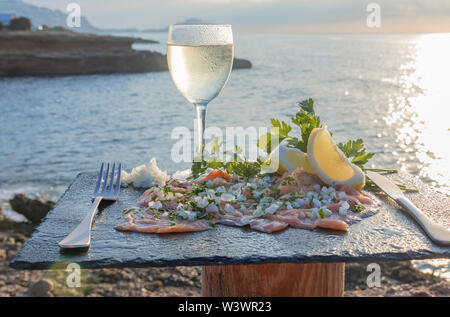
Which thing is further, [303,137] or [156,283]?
[156,283]

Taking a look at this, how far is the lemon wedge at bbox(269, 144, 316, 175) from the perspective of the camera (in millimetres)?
1790

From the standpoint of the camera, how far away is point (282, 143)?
189 cm

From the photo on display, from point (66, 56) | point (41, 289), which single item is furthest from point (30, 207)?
point (66, 56)

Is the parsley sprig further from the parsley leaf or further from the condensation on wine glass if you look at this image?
the condensation on wine glass

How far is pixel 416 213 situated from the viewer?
1.51 meters

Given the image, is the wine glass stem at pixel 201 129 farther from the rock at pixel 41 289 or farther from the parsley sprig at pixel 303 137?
the rock at pixel 41 289

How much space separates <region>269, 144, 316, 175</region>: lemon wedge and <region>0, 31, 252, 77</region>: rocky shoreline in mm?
33010

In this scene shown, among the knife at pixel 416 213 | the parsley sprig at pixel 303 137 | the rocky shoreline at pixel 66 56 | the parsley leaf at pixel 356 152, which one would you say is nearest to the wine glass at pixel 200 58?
the parsley sprig at pixel 303 137

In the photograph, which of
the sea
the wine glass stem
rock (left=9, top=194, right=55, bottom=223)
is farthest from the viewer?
the sea

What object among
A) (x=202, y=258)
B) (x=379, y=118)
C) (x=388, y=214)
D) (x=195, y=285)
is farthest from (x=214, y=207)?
(x=379, y=118)

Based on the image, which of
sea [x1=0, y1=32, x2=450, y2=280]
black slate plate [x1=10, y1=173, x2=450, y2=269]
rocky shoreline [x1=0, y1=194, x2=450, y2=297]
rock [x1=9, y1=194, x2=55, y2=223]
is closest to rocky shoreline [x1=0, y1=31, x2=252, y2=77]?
sea [x1=0, y1=32, x2=450, y2=280]

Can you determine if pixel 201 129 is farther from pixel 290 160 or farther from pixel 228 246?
pixel 228 246

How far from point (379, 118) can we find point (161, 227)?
49.6 ft

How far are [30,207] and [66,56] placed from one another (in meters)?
30.5
